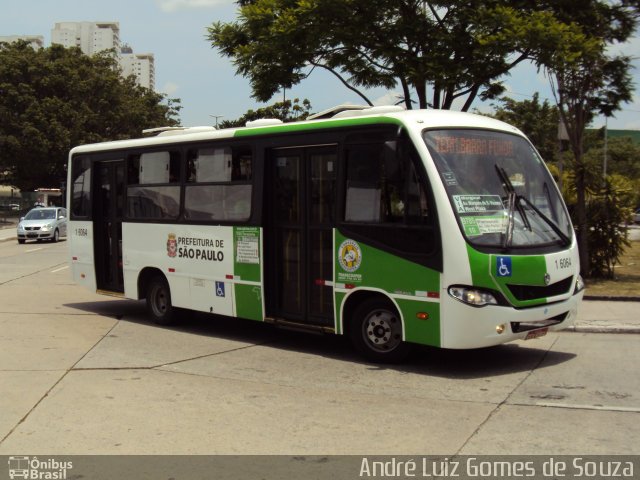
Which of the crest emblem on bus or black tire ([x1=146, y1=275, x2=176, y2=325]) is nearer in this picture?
the crest emblem on bus

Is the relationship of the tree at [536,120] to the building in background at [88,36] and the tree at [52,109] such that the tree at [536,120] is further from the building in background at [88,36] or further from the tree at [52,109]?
the building in background at [88,36]

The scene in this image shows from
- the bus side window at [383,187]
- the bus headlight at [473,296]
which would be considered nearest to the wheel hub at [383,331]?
the bus headlight at [473,296]

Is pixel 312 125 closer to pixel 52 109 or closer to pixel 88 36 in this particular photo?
pixel 52 109

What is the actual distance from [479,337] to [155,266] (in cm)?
564

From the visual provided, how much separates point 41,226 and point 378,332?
26497 millimetres

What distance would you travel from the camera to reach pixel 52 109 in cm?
5109

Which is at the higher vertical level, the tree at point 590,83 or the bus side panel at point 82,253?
the tree at point 590,83

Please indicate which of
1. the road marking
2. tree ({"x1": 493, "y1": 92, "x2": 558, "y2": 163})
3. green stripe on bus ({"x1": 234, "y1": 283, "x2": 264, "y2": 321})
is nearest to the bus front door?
green stripe on bus ({"x1": 234, "y1": 283, "x2": 264, "y2": 321})

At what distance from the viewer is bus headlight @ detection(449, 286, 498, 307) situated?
7.28 meters

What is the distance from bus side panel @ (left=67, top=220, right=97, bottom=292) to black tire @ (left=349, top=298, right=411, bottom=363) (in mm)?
5877

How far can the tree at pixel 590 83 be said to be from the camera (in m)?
14.9

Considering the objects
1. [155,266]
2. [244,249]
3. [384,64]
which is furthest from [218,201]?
[384,64]

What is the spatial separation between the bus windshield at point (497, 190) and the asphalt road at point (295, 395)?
4.98 ft

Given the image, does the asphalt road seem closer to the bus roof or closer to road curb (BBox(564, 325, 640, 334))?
road curb (BBox(564, 325, 640, 334))
